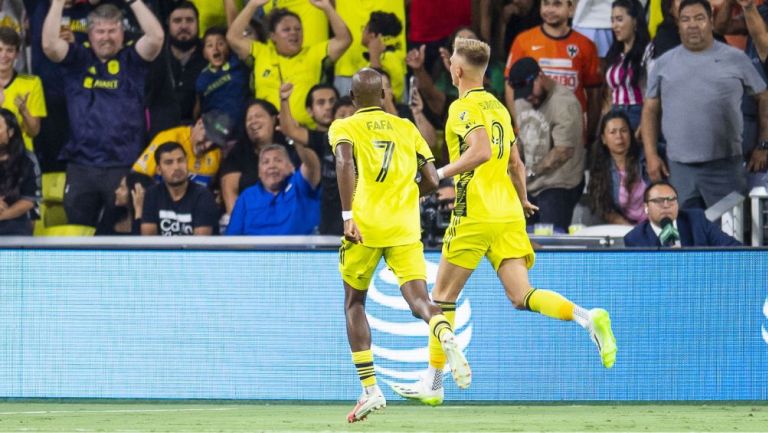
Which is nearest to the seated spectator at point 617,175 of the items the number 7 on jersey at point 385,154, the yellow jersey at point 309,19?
the yellow jersey at point 309,19

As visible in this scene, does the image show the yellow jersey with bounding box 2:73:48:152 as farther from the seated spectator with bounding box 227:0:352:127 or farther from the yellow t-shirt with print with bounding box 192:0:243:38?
the seated spectator with bounding box 227:0:352:127

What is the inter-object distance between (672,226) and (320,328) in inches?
118

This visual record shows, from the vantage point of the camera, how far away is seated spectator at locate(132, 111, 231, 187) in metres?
A: 13.6

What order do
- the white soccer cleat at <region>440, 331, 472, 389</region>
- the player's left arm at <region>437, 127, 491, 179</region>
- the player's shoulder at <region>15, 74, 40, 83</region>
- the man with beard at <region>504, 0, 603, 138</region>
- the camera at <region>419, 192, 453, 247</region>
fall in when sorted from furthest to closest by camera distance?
the player's shoulder at <region>15, 74, 40, 83</region>
the man with beard at <region>504, 0, 603, 138</region>
the camera at <region>419, 192, 453, 247</region>
the player's left arm at <region>437, 127, 491, 179</region>
the white soccer cleat at <region>440, 331, 472, 389</region>

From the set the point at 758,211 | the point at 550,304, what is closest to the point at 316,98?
the point at 758,211

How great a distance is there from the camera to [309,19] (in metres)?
14.0

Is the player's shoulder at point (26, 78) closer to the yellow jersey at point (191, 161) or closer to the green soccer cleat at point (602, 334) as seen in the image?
the yellow jersey at point (191, 161)

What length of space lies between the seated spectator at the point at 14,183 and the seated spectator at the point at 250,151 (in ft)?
6.21

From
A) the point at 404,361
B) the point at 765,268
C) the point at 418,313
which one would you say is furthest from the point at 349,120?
the point at 765,268

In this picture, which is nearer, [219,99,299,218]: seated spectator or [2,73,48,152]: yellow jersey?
[219,99,299,218]: seated spectator

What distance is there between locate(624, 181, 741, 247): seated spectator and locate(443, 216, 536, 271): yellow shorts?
2.77m

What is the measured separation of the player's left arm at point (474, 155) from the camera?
27.7 ft

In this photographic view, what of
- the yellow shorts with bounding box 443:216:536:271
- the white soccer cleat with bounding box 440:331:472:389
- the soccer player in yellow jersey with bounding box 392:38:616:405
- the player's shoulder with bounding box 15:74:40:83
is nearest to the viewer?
the white soccer cleat with bounding box 440:331:472:389

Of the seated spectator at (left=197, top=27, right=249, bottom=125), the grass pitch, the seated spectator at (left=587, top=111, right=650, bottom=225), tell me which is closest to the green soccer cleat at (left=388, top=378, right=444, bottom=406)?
the grass pitch
